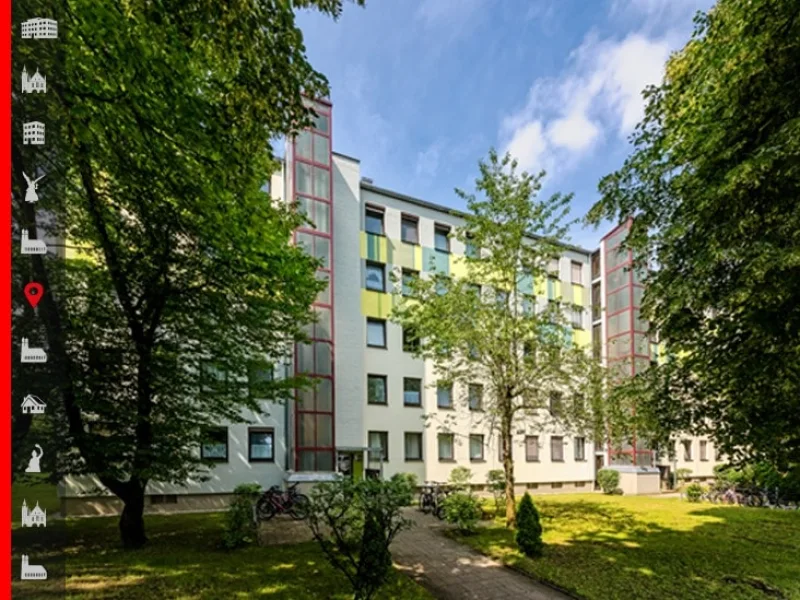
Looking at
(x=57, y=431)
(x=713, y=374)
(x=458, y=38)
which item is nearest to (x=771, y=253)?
(x=713, y=374)

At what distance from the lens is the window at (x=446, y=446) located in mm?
20734

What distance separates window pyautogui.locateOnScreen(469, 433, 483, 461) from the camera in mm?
21531

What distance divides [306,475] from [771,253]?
627 inches

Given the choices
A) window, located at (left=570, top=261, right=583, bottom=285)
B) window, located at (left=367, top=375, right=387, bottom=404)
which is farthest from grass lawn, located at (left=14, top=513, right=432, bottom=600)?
window, located at (left=570, top=261, right=583, bottom=285)

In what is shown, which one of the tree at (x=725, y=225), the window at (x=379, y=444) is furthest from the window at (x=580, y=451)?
the tree at (x=725, y=225)

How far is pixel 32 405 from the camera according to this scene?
291cm

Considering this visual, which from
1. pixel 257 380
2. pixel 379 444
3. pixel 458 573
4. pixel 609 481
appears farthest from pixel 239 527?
pixel 609 481

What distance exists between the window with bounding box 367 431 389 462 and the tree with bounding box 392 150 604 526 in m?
8.26

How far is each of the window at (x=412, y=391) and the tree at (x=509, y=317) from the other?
8.53 metres

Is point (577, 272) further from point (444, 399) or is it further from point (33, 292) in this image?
point (33, 292)

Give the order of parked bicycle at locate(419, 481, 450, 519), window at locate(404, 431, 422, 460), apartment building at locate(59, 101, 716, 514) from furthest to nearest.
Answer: window at locate(404, 431, 422, 460), apartment building at locate(59, 101, 716, 514), parked bicycle at locate(419, 481, 450, 519)

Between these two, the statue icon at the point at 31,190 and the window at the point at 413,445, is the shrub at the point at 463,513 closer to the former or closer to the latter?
the window at the point at 413,445

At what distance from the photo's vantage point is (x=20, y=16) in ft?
9.07

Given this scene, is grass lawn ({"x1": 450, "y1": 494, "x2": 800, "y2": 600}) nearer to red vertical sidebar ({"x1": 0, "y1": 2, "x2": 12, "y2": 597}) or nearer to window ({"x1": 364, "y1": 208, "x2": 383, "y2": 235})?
red vertical sidebar ({"x1": 0, "y1": 2, "x2": 12, "y2": 597})
